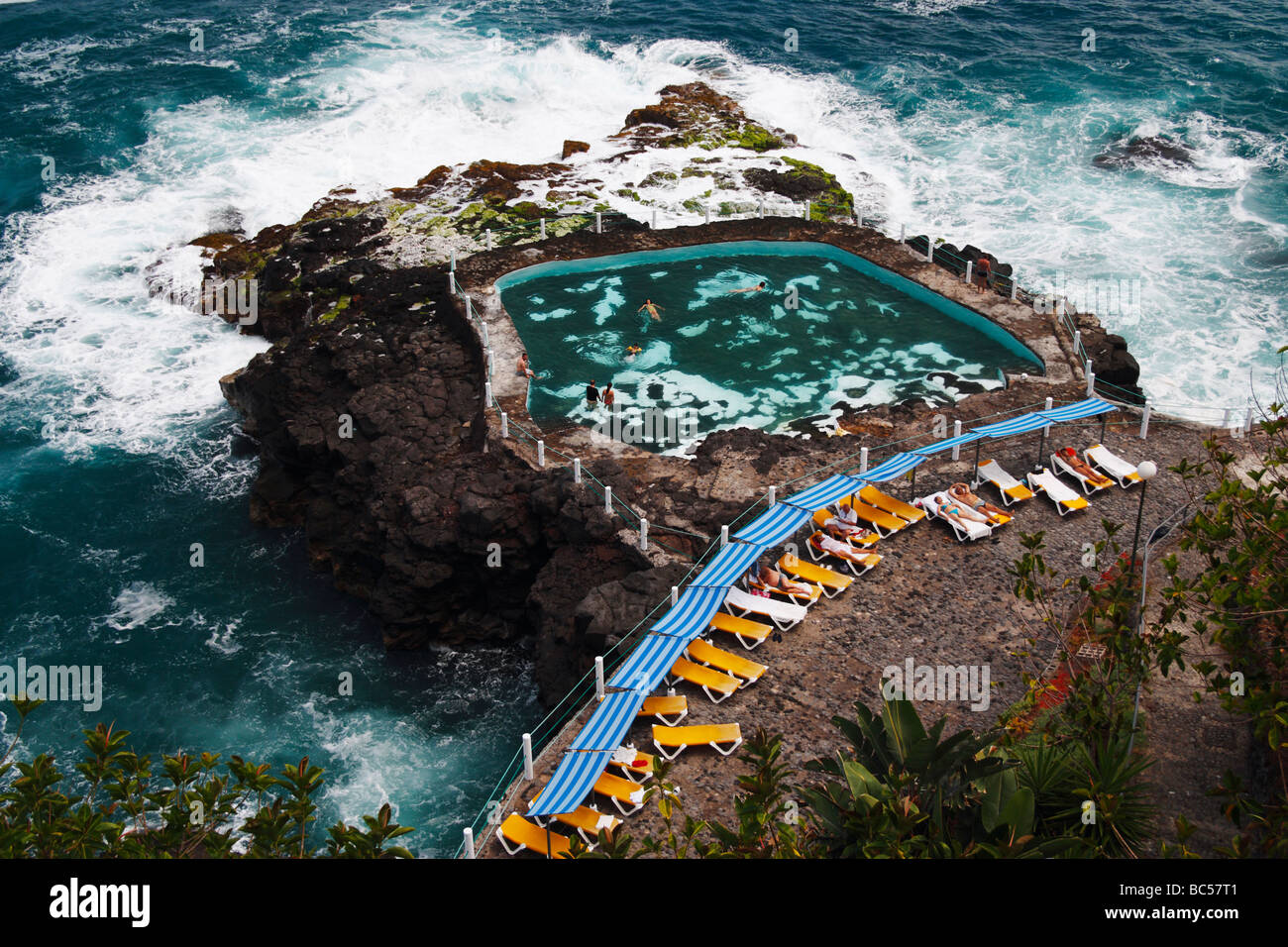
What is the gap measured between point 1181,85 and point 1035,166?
1157 centimetres

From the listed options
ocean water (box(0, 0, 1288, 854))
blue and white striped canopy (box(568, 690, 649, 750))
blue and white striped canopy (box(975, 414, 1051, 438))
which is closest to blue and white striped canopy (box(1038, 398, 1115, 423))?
blue and white striped canopy (box(975, 414, 1051, 438))

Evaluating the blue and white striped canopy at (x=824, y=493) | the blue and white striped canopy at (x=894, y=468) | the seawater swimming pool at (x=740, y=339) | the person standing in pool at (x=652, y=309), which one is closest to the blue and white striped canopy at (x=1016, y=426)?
the blue and white striped canopy at (x=894, y=468)

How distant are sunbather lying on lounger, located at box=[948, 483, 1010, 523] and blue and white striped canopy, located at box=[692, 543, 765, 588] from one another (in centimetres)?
466

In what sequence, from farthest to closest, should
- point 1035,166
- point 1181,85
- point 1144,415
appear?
point 1181,85 → point 1035,166 → point 1144,415

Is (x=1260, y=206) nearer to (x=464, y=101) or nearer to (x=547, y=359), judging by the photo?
(x=547, y=359)

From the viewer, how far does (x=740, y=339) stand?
30359 millimetres

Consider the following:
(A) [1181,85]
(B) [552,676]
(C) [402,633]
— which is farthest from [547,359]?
(A) [1181,85]

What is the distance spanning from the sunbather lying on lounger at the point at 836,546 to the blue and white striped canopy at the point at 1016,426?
4.32 meters

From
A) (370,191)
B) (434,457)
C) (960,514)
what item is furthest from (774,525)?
(370,191)

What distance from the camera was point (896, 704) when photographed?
508 inches

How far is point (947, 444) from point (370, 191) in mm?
26900

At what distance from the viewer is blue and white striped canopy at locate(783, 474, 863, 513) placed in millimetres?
21797

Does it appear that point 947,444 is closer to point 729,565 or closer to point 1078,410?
point 1078,410

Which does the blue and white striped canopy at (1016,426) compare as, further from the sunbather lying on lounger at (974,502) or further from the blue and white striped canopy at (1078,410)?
the sunbather lying on lounger at (974,502)
